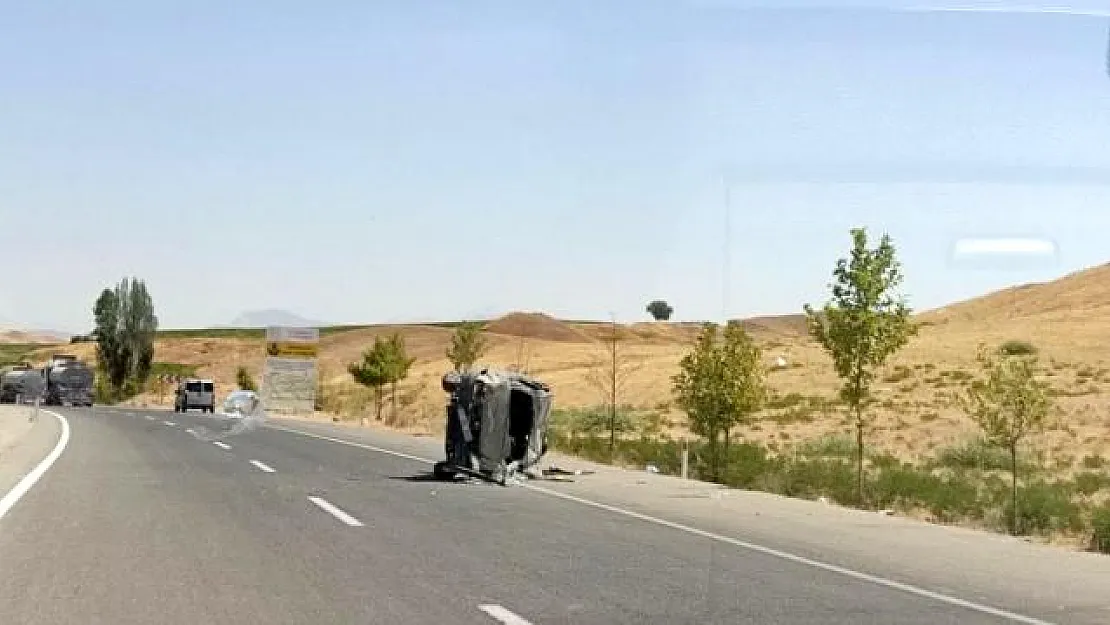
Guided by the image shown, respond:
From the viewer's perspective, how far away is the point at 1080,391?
61.3 metres

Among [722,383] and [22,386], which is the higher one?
[722,383]

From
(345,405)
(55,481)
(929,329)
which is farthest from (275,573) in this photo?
(929,329)

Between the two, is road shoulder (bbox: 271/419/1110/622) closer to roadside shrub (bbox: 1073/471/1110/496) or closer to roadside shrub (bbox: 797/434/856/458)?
roadside shrub (bbox: 1073/471/1110/496)

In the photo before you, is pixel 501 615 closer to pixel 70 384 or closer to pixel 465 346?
pixel 465 346

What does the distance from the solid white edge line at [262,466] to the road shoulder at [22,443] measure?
13.4ft

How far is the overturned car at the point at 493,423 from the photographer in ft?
78.1

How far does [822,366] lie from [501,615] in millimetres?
74592

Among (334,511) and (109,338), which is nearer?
(334,511)

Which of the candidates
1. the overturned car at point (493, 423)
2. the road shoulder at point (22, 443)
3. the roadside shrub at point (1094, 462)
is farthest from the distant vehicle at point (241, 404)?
the overturned car at point (493, 423)

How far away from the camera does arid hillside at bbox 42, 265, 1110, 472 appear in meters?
54.4

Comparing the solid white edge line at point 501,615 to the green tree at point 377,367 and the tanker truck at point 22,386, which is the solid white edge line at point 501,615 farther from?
the tanker truck at point 22,386

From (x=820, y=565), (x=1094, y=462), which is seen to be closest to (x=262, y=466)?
(x=820, y=565)

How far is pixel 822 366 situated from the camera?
82.1m

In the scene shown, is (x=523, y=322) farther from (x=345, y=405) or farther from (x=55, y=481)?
(x=55, y=481)
